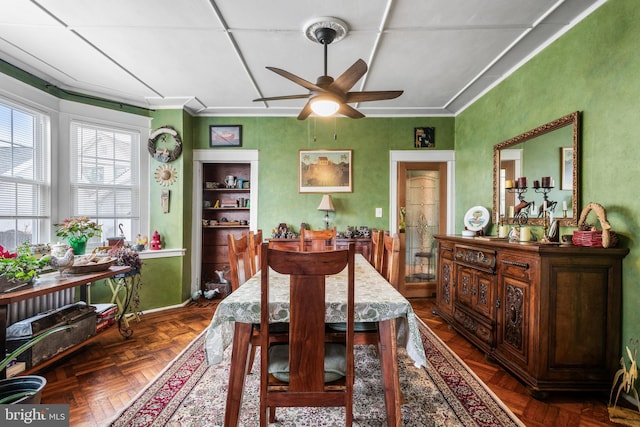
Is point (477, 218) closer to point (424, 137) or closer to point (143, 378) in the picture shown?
point (424, 137)

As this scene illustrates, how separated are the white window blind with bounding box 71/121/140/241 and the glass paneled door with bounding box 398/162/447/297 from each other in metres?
3.76

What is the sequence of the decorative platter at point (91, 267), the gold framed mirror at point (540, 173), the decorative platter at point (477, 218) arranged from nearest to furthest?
the gold framed mirror at point (540, 173), the decorative platter at point (91, 267), the decorative platter at point (477, 218)

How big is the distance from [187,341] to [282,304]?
1928 mm

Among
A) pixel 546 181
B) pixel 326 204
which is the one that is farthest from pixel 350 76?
pixel 326 204

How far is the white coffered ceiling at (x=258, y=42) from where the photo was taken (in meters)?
2.04

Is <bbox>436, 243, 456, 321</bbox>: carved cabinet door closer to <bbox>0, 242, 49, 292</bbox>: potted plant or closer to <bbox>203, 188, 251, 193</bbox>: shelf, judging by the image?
<bbox>203, 188, 251, 193</bbox>: shelf

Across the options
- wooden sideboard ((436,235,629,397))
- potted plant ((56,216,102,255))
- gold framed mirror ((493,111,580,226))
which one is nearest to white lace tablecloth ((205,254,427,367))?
A: wooden sideboard ((436,235,629,397))

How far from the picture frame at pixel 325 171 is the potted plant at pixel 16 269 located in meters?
2.89

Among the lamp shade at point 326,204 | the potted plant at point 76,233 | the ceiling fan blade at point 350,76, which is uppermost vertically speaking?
the ceiling fan blade at point 350,76

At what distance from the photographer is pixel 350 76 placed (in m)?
1.96

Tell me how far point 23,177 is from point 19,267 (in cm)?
141

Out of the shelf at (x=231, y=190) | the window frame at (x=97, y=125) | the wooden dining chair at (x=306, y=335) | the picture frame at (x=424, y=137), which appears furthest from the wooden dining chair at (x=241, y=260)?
the picture frame at (x=424, y=137)

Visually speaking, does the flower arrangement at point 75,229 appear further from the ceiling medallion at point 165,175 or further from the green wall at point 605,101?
the green wall at point 605,101

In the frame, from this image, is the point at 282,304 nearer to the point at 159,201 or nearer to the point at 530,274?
the point at 530,274
